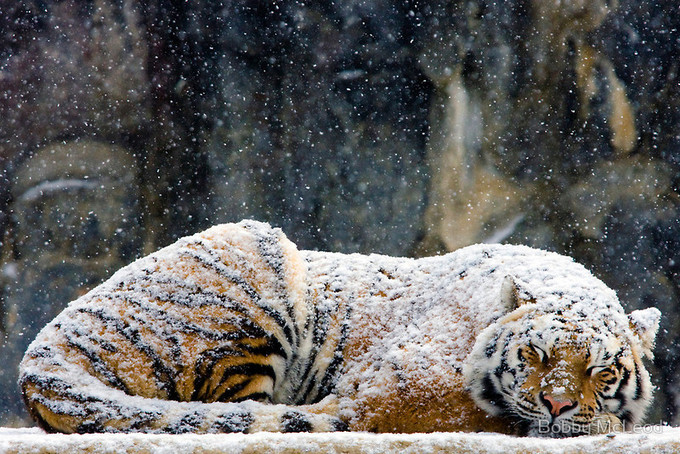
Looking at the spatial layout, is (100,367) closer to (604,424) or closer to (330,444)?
(330,444)

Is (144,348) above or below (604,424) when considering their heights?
above

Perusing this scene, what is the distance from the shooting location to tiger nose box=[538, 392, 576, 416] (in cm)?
203

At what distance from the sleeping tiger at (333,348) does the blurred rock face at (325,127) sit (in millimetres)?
2516

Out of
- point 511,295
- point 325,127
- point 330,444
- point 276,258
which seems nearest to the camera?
point 330,444

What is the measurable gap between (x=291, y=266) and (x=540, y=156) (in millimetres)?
3094

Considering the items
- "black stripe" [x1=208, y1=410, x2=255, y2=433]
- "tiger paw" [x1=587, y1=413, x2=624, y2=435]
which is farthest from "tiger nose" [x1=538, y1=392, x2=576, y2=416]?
"black stripe" [x1=208, y1=410, x2=255, y2=433]

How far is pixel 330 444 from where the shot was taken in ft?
5.32

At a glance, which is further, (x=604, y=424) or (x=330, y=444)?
(x=604, y=424)

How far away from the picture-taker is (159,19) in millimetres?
5348

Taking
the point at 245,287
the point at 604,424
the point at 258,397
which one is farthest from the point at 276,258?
the point at 604,424

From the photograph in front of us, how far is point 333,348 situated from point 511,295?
692mm

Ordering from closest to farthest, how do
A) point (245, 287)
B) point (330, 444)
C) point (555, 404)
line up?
point (330, 444), point (555, 404), point (245, 287)

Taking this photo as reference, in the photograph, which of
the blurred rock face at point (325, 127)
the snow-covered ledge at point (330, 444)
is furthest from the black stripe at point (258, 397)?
the blurred rock face at point (325, 127)

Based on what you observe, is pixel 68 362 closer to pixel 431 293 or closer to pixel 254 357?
pixel 254 357
